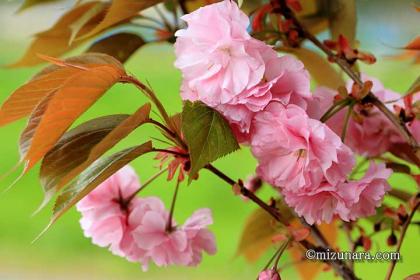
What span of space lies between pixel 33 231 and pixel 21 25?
2.61 ft

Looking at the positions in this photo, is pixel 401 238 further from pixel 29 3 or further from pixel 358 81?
pixel 29 3

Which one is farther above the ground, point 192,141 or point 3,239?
point 192,141

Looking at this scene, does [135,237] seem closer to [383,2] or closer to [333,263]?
[333,263]

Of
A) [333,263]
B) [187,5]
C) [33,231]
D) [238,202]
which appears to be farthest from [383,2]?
[333,263]

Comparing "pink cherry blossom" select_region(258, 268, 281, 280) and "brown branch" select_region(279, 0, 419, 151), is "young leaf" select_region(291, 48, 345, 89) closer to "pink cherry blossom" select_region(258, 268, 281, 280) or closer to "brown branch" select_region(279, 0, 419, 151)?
"brown branch" select_region(279, 0, 419, 151)

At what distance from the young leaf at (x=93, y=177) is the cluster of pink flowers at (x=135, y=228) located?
97 mm

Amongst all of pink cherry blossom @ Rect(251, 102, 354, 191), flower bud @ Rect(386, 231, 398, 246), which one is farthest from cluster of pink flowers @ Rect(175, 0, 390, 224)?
flower bud @ Rect(386, 231, 398, 246)

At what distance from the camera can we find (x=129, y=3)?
41 cm

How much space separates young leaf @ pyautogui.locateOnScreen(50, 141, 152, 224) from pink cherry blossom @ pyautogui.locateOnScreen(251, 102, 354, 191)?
58 mm

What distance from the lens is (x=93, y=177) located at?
326 mm

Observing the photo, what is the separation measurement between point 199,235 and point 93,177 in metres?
0.15

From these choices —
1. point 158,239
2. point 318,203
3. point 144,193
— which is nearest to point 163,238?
point 158,239

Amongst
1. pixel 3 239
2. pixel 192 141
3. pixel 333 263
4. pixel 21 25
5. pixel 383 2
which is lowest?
pixel 3 239

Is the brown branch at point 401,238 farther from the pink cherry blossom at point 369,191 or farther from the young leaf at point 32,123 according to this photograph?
the young leaf at point 32,123
